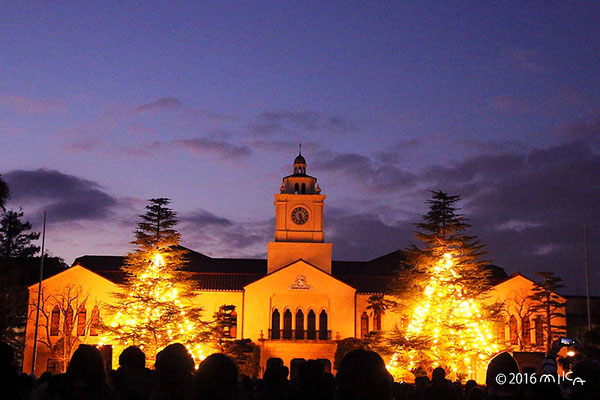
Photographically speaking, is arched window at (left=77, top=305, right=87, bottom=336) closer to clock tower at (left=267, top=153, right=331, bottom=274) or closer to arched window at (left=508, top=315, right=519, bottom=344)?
clock tower at (left=267, top=153, right=331, bottom=274)

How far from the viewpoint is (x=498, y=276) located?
2790 inches

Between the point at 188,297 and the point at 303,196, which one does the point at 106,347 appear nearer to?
the point at 188,297

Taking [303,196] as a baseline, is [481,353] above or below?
below

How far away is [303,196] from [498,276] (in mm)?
22122

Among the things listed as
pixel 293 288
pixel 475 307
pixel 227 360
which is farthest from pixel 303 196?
pixel 227 360

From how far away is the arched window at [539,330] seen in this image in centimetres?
5534

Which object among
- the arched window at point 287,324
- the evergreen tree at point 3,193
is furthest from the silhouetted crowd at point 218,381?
the arched window at point 287,324

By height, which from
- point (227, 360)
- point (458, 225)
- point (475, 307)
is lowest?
point (227, 360)

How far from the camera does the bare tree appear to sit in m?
54.2

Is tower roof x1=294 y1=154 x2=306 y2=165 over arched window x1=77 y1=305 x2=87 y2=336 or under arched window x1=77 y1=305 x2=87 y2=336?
over

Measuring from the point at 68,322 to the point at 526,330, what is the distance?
34169 mm

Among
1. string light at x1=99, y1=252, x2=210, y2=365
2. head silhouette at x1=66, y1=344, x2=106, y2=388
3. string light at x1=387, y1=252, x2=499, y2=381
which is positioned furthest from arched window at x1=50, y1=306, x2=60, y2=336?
head silhouette at x1=66, y1=344, x2=106, y2=388

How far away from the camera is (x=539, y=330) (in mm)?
55781

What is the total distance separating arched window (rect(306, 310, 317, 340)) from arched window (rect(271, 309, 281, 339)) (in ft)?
7.30
